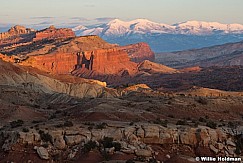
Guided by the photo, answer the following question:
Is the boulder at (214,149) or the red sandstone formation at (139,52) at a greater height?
the boulder at (214,149)

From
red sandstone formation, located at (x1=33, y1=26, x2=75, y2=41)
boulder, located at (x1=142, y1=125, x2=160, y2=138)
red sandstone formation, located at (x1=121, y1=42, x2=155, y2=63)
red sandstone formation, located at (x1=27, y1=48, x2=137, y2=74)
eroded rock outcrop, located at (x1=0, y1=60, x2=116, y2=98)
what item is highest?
boulder, located at (x1=142, y1=125, x2=160, y2=138)

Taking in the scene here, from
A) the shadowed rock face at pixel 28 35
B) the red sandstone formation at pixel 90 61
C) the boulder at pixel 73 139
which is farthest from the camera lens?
the shadowed rock face at pixel 28 35

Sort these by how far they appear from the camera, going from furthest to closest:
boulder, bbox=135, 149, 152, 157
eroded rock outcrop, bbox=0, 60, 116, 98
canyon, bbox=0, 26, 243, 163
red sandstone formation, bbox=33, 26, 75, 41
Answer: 1. red sandstone formation, bbox=33, 26, 75, 41
2. eroded rock outcrop, bbox=0, 60, 116, 98
3. canyon, bbox=0, 26, 243, 163
4. boulder, bbox=135, 149, 152, 157

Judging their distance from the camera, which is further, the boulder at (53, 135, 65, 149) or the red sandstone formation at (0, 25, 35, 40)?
the red sandstone formation at (0, 25, 35, 40)

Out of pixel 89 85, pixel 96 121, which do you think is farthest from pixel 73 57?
pixel 96 121

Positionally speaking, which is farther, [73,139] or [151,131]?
[151,131]

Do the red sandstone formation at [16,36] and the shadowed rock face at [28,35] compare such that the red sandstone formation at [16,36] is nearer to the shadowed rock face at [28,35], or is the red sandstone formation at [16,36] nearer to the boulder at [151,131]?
the shadowed rock face at [28,35]

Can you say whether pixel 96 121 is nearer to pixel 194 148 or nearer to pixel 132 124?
pixel 132 124

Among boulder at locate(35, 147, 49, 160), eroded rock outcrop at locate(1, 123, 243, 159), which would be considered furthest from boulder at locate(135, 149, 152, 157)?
boulder at locate(35, 147, 49, 160)

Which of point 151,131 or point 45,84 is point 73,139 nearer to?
point 151,131

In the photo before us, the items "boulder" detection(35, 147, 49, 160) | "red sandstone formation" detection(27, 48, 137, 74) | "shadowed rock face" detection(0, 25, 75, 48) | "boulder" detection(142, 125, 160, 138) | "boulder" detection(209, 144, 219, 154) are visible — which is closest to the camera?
"boulder" detection(35, 147, 49, 160)

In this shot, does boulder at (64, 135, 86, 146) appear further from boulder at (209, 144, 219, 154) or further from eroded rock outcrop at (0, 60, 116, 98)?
eroded rock outcrop at (0, 60, 116, 98)

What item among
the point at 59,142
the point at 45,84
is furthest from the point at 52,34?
the point at 59,142

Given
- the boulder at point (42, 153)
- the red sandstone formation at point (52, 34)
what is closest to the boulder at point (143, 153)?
the boulder at point (42, 153)
